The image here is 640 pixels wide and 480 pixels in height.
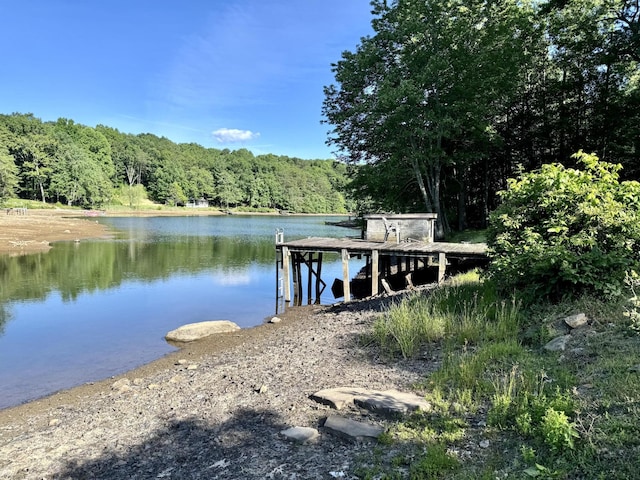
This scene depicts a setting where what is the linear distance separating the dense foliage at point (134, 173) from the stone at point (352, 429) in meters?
51.5

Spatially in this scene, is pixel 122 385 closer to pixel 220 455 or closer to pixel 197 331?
pixel 197 331

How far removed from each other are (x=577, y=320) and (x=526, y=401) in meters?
2.83

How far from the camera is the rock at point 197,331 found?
42.9ft

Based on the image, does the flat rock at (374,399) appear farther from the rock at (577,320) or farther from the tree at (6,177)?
the tree at (6,177)

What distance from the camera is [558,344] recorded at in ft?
19.3

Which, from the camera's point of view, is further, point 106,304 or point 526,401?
point 106,304

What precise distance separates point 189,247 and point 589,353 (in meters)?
36.9

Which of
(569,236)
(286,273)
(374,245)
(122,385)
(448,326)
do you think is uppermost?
(569,236)

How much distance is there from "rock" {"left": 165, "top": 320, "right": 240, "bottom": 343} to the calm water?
0.39 metres

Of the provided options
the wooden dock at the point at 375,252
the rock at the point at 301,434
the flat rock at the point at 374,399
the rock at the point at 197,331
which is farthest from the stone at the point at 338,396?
the wooden dock at the point at 375,252

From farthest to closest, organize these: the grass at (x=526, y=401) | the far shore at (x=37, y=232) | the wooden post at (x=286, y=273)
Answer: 1. the far shore at (x=37, y=232)
2. the wooden post at (x=286, y=273)
3. the grass at (x=526, y=401)

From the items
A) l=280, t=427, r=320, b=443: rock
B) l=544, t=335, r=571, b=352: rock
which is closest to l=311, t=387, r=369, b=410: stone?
l=280, t=427, r=320, b=443: rock

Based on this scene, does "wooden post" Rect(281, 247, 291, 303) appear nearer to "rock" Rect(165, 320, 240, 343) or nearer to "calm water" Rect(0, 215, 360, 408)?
"calm water" Rect(0, 215, 360, 408)

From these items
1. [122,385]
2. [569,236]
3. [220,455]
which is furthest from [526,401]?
[122,385]
